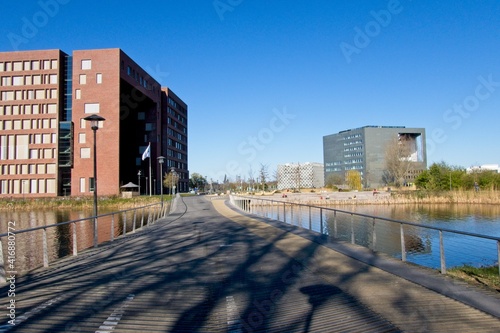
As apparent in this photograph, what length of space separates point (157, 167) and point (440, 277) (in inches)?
2849

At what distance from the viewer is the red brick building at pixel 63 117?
58250 mm

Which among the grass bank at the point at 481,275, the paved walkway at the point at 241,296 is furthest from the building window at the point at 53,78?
the grass bank at the point at 481,275

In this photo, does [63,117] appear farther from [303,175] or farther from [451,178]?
[303,175]

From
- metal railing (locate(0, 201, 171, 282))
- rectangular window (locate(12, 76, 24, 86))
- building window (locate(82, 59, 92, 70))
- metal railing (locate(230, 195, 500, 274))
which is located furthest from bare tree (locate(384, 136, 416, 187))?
metal railing (locate(0, 201, 171, 282))

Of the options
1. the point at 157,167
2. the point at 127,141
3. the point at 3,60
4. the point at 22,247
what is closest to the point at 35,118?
the point at 3,60

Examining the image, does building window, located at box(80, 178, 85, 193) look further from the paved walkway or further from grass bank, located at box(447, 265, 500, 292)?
grass bank, located at box(447, 265, 500, 292)

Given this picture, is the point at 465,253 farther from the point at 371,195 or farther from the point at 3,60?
the point at 3,60

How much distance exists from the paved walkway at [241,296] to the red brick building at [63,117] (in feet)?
171

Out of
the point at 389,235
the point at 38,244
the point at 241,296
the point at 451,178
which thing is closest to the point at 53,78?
the point at 38,244

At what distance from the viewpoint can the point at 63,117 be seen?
6312cm

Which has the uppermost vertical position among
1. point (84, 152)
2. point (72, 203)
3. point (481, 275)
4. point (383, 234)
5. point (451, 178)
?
point (84, 152)

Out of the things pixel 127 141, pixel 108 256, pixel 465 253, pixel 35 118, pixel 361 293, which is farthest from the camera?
pixel 127 141

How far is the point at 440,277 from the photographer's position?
6.66 m

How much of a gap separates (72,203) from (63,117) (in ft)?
59.9
